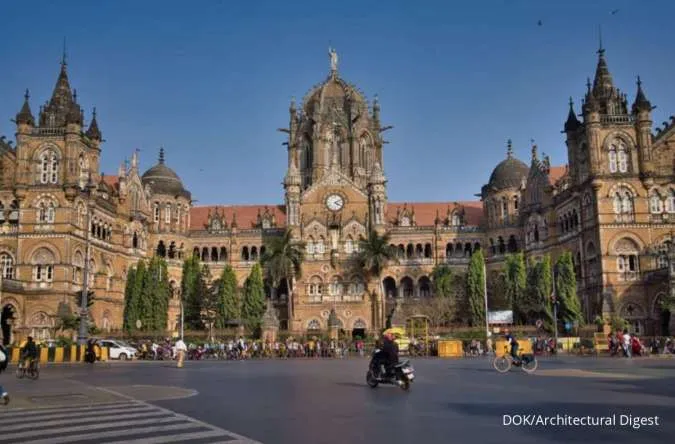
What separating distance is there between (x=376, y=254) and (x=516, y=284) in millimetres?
15433

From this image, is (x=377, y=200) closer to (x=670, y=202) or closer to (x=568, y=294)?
(x=568, y=294)

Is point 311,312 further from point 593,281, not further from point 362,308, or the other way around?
point 593,281

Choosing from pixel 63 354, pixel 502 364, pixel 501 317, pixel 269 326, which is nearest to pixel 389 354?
pixel 502 364

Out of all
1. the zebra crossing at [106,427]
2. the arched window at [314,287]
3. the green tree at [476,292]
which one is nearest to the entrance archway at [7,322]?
the arched window at [314,287]

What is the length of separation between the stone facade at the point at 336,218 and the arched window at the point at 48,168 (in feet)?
0.55

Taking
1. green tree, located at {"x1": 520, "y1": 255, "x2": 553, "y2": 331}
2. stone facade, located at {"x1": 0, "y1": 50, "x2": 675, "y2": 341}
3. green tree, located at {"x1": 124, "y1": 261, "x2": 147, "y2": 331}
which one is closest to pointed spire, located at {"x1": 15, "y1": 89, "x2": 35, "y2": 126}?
stone facade, located at {"x1": 0, "y1": 50, "x2": 675, "y2": 341}

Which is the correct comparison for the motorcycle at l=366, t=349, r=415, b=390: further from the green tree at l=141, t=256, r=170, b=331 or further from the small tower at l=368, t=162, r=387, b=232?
the small tower at l=368, t=162, r=387, b=232

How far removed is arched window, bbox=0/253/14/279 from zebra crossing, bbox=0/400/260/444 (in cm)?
5361

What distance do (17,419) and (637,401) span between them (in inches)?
552

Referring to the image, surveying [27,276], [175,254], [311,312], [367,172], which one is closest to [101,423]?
[27,276]

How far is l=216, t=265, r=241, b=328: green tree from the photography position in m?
73.0

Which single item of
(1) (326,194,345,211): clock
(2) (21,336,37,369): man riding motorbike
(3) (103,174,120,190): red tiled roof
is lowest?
(2) (21,336,37,369): man riding motorbike

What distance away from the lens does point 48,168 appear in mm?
66562

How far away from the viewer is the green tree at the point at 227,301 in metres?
73.0
